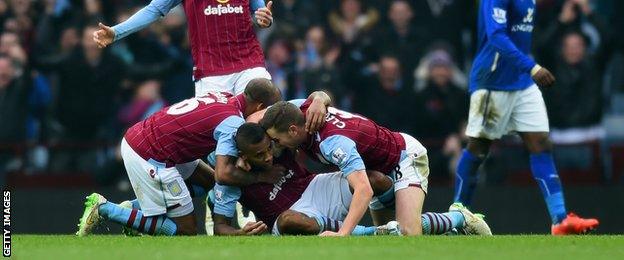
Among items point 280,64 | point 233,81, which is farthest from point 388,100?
point 233,81

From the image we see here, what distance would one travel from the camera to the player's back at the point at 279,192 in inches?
466

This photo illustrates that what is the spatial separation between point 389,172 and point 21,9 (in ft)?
25.1

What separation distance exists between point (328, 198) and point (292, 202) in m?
0.28

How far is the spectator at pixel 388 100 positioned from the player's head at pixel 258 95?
5.31 meters

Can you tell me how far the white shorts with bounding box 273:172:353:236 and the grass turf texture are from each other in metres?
0.74

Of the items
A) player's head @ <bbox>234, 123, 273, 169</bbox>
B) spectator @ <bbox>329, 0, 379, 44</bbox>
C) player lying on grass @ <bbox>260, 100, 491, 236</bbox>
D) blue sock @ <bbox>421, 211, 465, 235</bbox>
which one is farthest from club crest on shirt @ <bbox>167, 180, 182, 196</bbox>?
spectator @ <bbox>329, 0, 379, 44</bbox>

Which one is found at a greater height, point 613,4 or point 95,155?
point 613,4

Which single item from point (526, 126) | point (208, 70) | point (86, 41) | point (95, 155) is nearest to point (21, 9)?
point (86, 41)

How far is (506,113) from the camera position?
1404 cm

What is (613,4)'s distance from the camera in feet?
62.1

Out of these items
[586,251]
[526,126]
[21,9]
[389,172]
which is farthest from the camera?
[21,9]

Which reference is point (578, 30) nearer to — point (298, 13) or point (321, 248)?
point (298, 13)

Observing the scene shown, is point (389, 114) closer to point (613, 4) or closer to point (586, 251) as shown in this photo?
point (613, 4)

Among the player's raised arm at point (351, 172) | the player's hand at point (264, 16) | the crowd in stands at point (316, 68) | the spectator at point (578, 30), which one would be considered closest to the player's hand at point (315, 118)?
the player's raised arm at point (351, 172)
